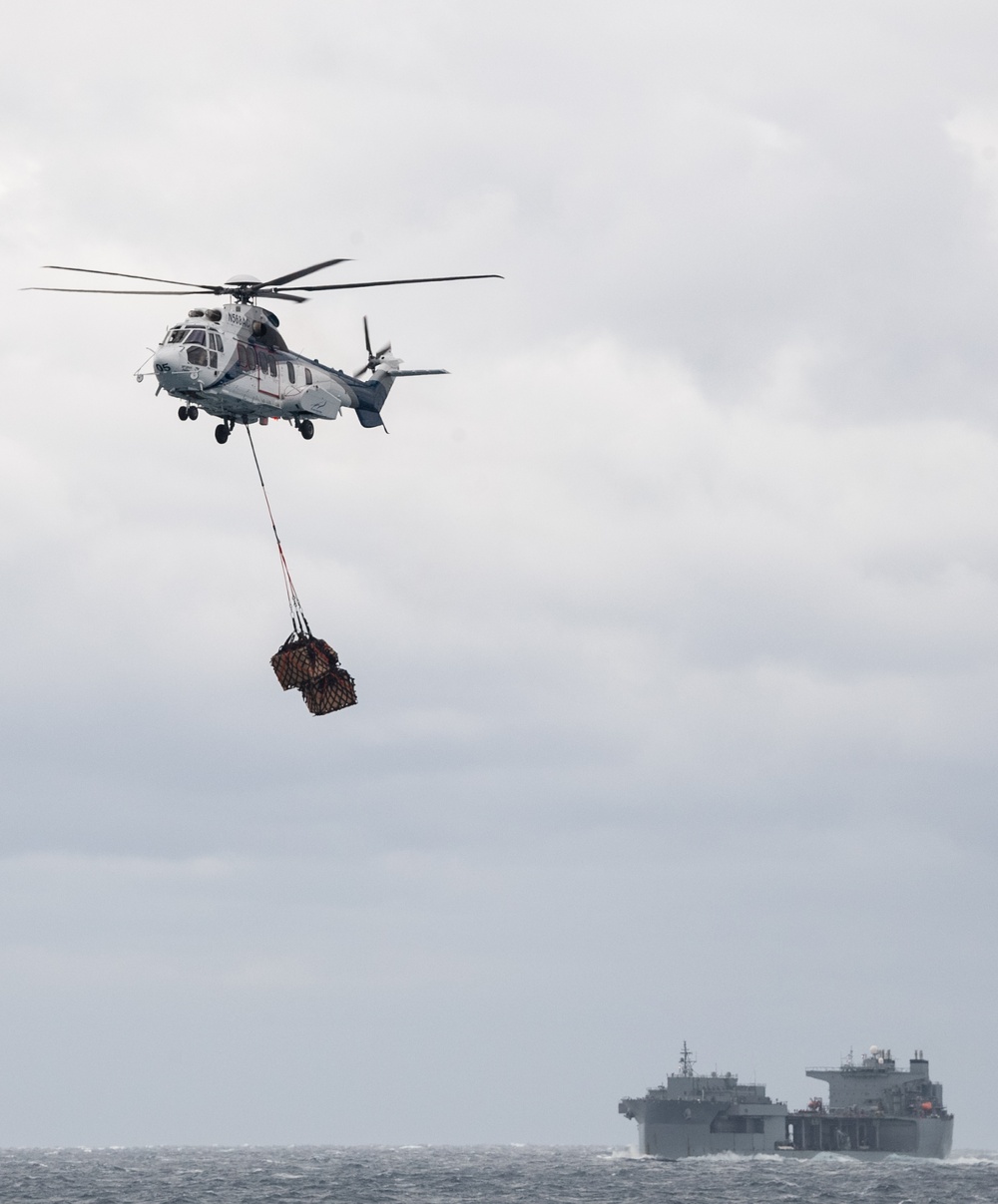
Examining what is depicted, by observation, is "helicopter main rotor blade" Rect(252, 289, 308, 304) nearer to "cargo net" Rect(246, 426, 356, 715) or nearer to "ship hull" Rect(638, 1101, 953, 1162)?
"cargo net" Rect(246, 426, 356, 715)

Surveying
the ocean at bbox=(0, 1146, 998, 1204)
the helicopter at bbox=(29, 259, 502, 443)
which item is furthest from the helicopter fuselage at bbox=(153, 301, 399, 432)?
the ocean at bbox=(0, 1146, 998, 1204)

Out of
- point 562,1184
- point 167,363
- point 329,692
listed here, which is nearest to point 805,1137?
point 562,1184

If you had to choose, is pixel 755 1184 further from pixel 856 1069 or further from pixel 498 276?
pixel 498 276

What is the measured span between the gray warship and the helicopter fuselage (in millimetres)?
104355

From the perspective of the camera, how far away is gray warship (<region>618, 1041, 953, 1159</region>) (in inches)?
5595

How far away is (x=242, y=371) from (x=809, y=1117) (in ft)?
384

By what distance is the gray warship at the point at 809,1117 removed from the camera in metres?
142

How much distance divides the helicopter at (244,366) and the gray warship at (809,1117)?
104m

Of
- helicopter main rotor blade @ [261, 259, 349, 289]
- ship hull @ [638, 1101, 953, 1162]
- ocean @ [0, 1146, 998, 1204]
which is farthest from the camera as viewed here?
ship hull @ [638, 1101, 953, 1162]

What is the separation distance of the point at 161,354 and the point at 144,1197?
3084 inches

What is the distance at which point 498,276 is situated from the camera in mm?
36969

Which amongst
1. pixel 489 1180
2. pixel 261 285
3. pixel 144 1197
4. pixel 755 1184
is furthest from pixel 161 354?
pixel 489 1180

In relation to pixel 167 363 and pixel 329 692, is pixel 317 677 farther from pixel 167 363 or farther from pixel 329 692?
pixel 167 363

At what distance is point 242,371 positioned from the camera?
45.2 m
